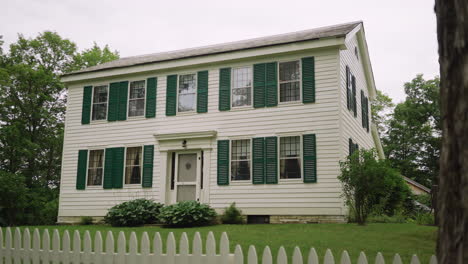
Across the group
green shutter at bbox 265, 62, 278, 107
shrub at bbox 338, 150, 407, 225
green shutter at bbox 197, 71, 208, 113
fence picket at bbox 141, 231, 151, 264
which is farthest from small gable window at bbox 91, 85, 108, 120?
fence picket at bbox 141, 231, 151, 264

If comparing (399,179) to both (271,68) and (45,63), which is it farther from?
(45,63)

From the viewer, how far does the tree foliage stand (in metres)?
26.2

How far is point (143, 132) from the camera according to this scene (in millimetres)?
16438

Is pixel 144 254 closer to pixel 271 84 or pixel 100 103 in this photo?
pixel 271 84

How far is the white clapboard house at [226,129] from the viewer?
13812 millimetres

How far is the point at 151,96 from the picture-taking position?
16609 mm

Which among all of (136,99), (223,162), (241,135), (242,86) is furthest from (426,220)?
(136,99)

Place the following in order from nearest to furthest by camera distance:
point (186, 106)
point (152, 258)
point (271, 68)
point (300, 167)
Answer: point (152, 258) → point (300, 167) → point (271, 68) → point (186, 106)

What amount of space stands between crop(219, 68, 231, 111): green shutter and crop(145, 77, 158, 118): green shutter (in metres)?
2.81

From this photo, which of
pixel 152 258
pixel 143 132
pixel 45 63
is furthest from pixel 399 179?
pixel 45 63

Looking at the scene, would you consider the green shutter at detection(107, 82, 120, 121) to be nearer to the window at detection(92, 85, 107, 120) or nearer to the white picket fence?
the window at detection(92, 85, 107, 120)

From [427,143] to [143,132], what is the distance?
969 inches

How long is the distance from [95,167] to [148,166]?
2.60 meters

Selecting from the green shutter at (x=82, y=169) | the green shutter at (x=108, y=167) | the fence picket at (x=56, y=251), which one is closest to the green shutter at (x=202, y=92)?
the green shutter at (x=108, y=167)
